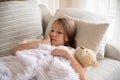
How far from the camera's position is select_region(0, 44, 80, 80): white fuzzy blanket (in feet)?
3.76

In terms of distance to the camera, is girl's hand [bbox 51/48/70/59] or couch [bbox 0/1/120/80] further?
couch [bbox 0/1/120/80]

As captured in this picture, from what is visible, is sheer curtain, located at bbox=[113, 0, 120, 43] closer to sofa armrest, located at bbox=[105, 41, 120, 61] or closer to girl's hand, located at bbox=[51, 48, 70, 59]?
sofa armrest, located at bbox=[105, 41, 120, 61]

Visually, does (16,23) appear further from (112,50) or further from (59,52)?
(112,50)

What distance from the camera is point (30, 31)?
1.66 meters

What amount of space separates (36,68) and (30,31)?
530 millimetres

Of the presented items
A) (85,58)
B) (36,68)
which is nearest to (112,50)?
(85,58)

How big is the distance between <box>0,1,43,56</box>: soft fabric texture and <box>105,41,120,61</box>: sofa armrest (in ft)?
1.81

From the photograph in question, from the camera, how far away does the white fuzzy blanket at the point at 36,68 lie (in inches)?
45.1

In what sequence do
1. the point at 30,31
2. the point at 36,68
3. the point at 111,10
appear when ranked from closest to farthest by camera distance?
the point at 36,68, the point at 30,31, the point at 111,10

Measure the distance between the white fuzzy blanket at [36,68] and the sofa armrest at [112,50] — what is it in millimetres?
568

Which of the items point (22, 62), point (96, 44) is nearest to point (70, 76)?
point (22, 62)

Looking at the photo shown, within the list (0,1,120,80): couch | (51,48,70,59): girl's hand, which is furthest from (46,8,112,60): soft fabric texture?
(51,48,70,59): girl's hand

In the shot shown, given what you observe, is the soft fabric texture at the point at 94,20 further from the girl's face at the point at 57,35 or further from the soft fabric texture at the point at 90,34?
the girl's face at the point at 57,35

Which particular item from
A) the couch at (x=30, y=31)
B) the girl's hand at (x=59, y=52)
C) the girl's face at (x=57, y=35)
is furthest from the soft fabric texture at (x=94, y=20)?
the girl's hand at (x=59, y=52)
